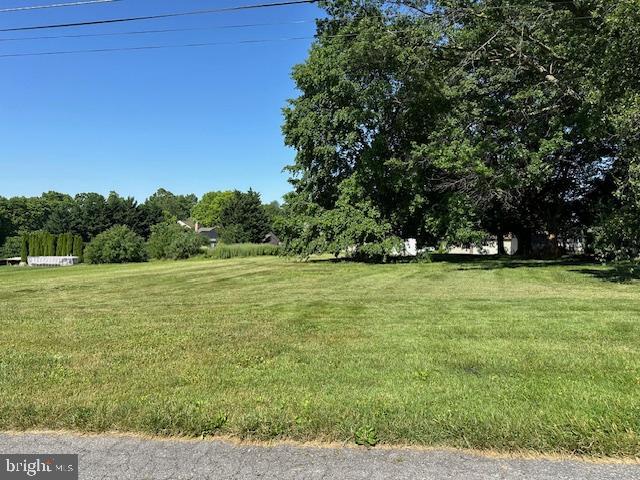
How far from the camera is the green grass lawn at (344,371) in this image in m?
3.76

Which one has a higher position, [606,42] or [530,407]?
[606,42]

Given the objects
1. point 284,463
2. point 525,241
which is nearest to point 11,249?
point 525,241

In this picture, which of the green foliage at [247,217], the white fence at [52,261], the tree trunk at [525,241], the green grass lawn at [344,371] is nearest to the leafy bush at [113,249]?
the white fence at [52,261]

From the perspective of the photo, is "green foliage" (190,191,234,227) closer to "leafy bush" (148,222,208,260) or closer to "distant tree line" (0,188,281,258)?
"distant tree line" (0,188,281,258)

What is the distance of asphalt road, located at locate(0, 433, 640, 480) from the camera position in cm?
316

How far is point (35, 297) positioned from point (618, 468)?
14027mm

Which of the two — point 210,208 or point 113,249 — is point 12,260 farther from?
point 210,208

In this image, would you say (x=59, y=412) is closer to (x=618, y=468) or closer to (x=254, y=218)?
(x=618, y=468)

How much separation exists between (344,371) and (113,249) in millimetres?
45265

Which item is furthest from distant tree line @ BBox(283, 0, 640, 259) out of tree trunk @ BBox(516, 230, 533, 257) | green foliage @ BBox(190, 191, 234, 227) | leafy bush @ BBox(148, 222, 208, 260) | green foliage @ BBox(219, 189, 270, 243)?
green foliage @ BBox(190, 191, 234, 227)

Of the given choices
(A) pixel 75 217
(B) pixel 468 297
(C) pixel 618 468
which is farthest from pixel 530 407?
(A) pixel 75 217

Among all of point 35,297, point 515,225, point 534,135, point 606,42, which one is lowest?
point 35,297

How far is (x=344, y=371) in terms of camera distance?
5.15m

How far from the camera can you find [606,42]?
45.5 ft
